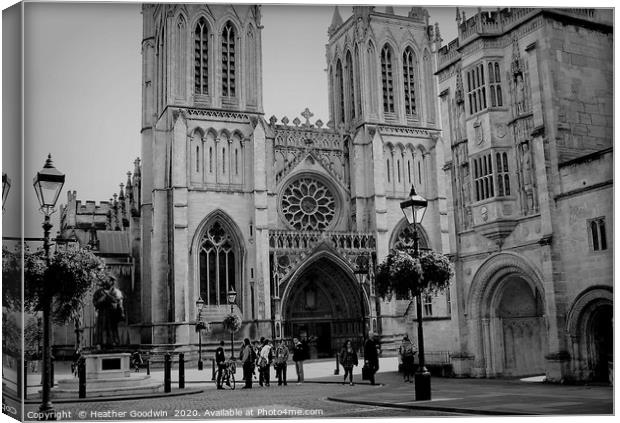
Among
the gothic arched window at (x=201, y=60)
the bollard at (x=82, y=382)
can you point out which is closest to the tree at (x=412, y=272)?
the bollard at (x=82, y=382)

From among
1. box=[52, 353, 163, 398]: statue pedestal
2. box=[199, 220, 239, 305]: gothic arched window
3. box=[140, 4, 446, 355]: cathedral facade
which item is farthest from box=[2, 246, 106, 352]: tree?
box=[199, 220, 239, 305]: gothic arched window

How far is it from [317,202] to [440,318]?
58.4ft

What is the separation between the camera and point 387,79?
132ft

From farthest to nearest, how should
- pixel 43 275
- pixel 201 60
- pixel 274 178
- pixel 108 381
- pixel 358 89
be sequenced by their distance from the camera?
1. pixel 358 89
2. pixel 274 178
3. pixel 201 60
4. pixel 108 381
5. pixel 43 275

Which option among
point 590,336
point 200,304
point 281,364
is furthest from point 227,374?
point 200,304

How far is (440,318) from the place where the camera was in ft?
76.5

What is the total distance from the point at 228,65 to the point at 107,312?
21.3 meters

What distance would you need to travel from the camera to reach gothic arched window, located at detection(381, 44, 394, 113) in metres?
39.9

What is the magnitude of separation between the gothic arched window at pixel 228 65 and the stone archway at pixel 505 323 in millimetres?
19816

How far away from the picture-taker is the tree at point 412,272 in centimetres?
1598

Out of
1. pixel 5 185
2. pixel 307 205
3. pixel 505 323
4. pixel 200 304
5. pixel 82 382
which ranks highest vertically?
→ pixel 307 205

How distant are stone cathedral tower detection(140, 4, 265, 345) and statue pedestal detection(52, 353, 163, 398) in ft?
54.9

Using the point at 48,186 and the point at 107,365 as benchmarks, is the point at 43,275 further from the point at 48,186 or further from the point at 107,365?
the point at 107,365

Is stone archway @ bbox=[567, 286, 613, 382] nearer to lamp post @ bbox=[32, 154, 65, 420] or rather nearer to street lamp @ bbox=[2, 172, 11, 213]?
lamp post @ bbox=[32, 154, 65, 420]
